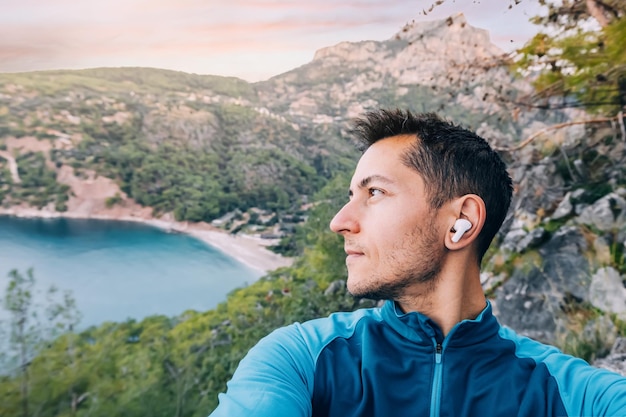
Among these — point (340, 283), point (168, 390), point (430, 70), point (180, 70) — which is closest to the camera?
point (168, 390)

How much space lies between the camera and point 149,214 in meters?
1.86

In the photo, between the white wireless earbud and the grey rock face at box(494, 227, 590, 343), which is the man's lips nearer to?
the white wireless earbud

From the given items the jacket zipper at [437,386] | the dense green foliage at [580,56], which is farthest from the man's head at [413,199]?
the dense green foliage at [580,56]

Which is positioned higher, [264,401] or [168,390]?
[264,401]

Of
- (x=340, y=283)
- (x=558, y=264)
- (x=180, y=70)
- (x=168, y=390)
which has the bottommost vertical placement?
(x=168, y=390)

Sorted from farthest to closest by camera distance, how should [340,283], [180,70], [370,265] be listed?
[340,283], [180,70], [370,265]

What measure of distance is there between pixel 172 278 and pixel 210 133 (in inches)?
26.6

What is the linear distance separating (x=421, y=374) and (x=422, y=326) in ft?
0.25

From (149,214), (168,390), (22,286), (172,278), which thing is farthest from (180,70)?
(168,390)

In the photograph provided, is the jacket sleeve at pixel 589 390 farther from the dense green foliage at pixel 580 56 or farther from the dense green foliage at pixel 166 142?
the dense green foliage at pixel 580 56

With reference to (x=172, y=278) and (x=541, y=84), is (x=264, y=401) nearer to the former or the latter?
(x=172, y=278)

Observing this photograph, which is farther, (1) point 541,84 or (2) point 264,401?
(1) point 541,84

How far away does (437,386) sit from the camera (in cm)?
78

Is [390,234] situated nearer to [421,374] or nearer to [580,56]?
[421,374]
